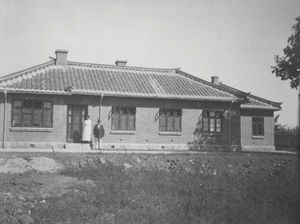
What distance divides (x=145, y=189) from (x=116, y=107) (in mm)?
→ 10952

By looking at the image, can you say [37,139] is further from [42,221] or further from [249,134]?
[249,134]

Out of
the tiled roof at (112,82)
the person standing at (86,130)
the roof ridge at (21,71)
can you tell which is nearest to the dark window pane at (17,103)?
the tiled roof at (112,82)

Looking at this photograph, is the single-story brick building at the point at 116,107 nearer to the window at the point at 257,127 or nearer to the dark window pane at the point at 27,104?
the dark window pane at the point at 27,104

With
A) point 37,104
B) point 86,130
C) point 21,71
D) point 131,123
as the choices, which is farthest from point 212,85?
point 21,71

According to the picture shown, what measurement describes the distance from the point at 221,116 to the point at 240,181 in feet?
33.1

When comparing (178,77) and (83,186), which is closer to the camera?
(83,186)

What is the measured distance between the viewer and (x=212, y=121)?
24.7 m

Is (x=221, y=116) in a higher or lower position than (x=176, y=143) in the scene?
higher

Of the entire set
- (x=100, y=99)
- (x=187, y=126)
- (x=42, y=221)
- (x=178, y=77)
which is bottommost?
(x=42, y=221)

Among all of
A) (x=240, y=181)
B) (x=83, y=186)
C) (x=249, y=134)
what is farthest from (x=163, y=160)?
(x=249, y=134)

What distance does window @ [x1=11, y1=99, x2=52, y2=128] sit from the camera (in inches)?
824

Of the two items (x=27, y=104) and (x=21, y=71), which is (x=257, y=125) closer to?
(x=27, y=104)

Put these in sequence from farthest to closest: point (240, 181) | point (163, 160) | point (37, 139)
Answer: point (37, 139), point (163, 160), point (240, 181)

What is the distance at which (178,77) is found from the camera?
27422mm
